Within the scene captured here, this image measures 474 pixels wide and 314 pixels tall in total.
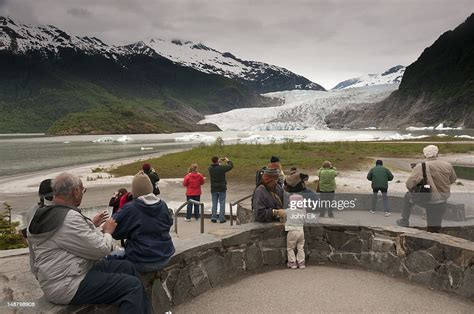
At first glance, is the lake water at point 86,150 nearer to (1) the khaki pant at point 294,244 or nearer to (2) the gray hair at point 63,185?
(1) the khaki pant at point 294,244

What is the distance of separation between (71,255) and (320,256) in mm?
4539

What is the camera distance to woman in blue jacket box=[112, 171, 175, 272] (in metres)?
4.37

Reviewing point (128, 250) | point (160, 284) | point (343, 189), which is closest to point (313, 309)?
point (160, 284)

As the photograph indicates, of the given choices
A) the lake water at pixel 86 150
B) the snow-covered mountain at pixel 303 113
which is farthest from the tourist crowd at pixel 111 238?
the snow-covered mountain at pixel 303 113

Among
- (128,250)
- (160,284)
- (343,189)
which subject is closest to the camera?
(128,250)

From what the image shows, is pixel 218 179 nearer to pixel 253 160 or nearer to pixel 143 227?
pixel 143 227

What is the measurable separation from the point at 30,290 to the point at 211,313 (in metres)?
2.12

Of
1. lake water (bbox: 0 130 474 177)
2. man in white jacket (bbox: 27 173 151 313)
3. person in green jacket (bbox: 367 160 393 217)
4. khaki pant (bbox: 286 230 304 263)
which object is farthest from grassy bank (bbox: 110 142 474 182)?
man in white jacket (bbox: 27 173 151 313)

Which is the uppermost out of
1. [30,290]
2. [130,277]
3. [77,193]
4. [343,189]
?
[77,193]

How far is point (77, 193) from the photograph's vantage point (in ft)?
12.0

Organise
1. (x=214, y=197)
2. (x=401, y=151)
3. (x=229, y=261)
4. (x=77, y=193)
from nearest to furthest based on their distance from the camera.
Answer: (x=77, y=193) < (x=229, y=261) < (x=214, y=197) < (x=401, y=151)

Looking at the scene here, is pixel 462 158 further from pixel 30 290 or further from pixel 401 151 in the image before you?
pixel 30 290

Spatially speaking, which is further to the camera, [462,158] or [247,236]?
[462,158]

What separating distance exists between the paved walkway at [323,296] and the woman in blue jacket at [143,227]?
104 cm
